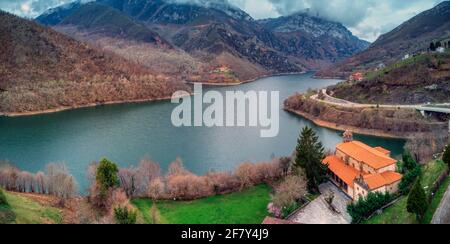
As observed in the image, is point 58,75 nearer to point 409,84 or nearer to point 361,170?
point 409,84

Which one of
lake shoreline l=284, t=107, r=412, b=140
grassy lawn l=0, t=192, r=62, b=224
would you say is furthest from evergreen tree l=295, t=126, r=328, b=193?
lake shoreline l=284, t=107, r=412, b=140

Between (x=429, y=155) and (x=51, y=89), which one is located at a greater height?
(x=51, y=89)

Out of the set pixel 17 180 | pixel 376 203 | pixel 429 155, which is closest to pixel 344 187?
pixel 376 203

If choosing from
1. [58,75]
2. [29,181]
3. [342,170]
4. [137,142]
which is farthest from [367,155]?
[58,75]

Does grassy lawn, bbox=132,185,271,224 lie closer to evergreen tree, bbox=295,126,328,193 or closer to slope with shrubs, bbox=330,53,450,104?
evergreen tree, bbox=295,126,328,193

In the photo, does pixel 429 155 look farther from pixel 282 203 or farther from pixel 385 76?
pixel 385 76

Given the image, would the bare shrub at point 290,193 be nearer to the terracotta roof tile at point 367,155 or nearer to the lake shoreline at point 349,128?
the terracotta roof tile at point 367,155

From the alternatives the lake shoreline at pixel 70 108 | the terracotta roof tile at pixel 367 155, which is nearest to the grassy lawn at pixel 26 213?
the terracotta roof tile at pixel 367 155
